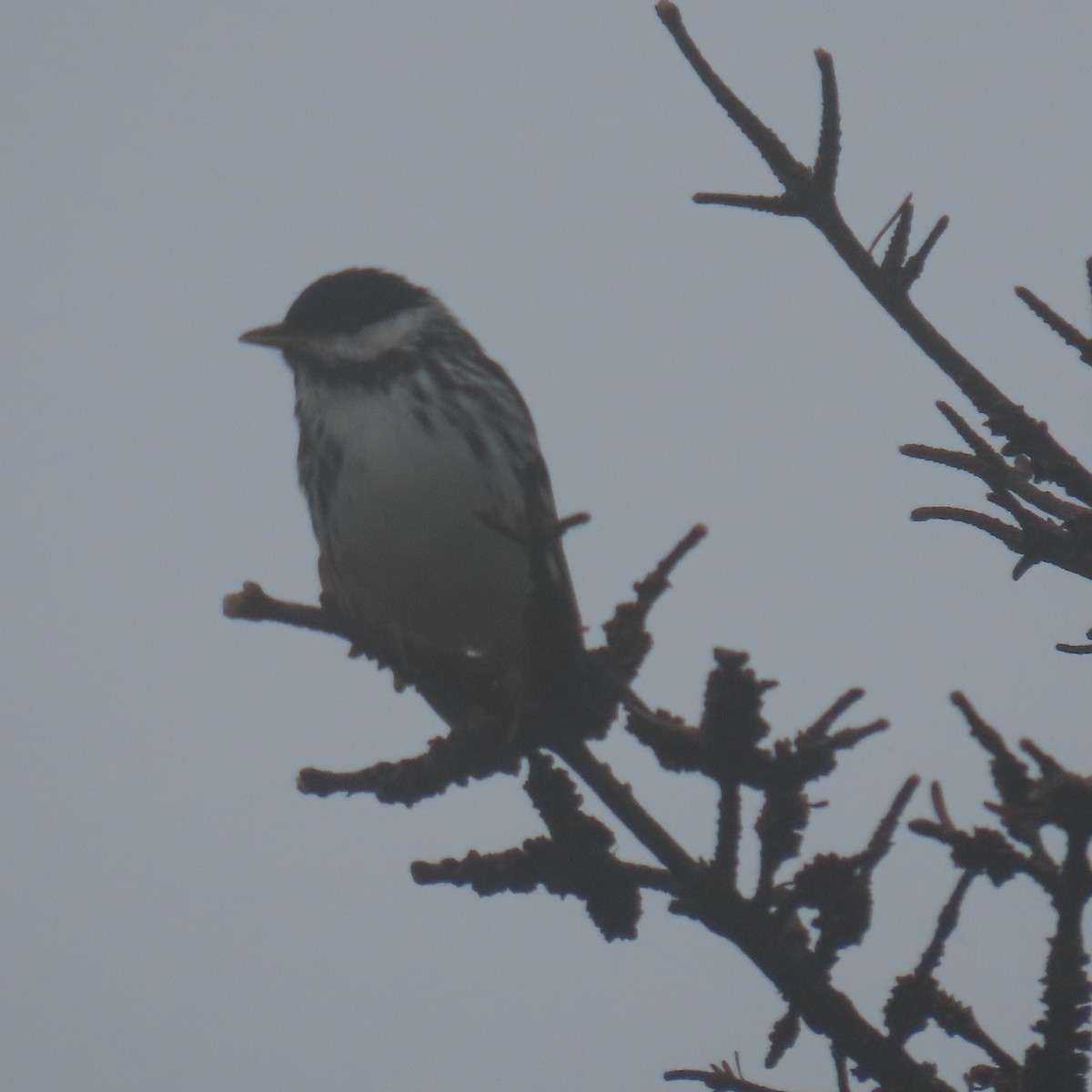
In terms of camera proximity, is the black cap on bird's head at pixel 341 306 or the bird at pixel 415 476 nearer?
the bird at pixel 415 476

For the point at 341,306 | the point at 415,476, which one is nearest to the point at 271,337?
the point at 341,306

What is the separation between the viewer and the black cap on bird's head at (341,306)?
5715 mm

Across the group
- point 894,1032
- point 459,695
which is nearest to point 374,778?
point 459,695

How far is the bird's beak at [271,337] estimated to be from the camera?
567 cm

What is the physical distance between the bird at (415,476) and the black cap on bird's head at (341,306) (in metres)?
0.05

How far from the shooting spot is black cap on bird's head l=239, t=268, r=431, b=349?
5.71 m

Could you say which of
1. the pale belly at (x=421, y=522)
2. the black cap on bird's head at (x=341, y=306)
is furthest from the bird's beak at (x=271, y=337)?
the pale belly at (x=421, y=522)

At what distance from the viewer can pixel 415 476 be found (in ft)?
16.1

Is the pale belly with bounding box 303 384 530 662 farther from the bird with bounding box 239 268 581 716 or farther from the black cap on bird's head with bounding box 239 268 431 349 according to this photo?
the black cap on bird's head with bounding box 239 268 431 349

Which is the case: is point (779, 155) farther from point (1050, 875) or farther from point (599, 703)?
point (1050, 875)

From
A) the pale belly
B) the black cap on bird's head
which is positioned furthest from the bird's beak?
the pale belly

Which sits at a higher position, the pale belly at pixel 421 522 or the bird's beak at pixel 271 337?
the bird's beak at pixel 271 337

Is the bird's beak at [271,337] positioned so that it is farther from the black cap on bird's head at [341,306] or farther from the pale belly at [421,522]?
the pale belly at [421,522]

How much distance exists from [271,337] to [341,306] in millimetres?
309
